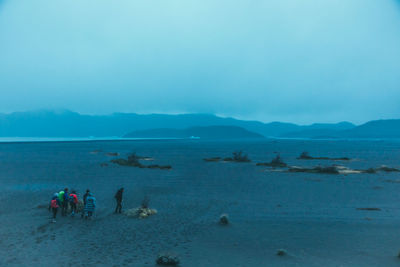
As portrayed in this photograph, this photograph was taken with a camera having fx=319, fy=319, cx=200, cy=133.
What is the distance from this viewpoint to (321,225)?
21.7m

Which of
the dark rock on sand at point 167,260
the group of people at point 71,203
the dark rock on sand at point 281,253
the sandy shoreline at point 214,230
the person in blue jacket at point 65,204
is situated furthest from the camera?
the person in blue jacket at point 65,204

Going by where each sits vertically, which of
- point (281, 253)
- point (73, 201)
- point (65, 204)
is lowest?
point (281, 253)

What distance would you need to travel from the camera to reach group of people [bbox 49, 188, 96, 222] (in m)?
22.0

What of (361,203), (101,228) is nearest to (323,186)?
(361,203)

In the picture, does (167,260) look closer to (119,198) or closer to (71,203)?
(119,198)

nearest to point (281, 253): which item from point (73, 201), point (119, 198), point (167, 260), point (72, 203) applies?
point (167, 260)

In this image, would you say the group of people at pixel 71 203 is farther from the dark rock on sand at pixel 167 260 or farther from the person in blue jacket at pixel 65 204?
the dark rock on sand at pixel 167 260

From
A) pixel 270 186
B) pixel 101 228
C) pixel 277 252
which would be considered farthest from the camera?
pixel 270 186

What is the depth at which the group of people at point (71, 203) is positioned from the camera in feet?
72.0

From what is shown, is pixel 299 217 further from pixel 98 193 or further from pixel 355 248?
pixel 98 193

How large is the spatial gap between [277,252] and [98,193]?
23725 mm

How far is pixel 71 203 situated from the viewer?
75.6ft

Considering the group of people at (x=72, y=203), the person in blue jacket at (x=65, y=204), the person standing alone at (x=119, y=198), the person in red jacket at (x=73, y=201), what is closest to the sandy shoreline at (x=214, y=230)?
the person standing alone at (x=119, y=198)

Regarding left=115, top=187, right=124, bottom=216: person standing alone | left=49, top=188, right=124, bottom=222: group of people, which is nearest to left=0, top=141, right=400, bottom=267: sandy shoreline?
left=115, top=187, right=124, bottom=216: person standing alone
